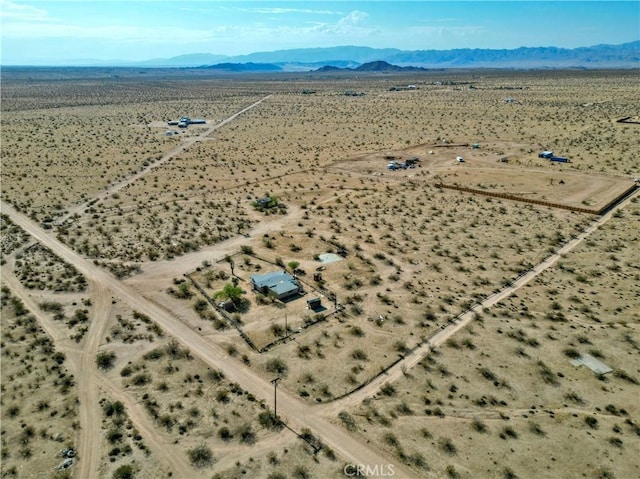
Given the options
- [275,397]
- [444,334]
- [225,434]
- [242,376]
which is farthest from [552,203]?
[225,434]

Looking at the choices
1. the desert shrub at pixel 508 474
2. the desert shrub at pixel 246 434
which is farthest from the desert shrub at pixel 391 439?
the desert shrub at pixel 246 434

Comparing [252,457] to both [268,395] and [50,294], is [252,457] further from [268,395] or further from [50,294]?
[50,294]

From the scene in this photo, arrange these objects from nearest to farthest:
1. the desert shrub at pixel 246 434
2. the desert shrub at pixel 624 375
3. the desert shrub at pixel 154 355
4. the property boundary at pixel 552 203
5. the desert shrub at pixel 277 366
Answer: the desert shrub at pixel 246 434 → the desert shrub at pixel 624 375 → the desert shrub at pixel 277 366 → the desert shrub at pixel 154 355 → the property boundary at pixel 552 203

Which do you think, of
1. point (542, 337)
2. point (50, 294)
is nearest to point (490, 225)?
point (542, 337)

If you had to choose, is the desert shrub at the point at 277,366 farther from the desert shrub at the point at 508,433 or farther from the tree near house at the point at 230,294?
the desert shrub at the point at 508,433

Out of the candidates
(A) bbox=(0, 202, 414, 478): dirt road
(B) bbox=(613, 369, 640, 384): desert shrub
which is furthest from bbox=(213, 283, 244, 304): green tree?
(B) bbox=(613, 369, 640, 384): desert shrub

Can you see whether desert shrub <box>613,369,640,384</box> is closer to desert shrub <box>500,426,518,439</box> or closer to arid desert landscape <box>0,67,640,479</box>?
arid desert landscape <box>0,67,640,479</box>

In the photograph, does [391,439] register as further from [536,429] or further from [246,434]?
[536,429]
